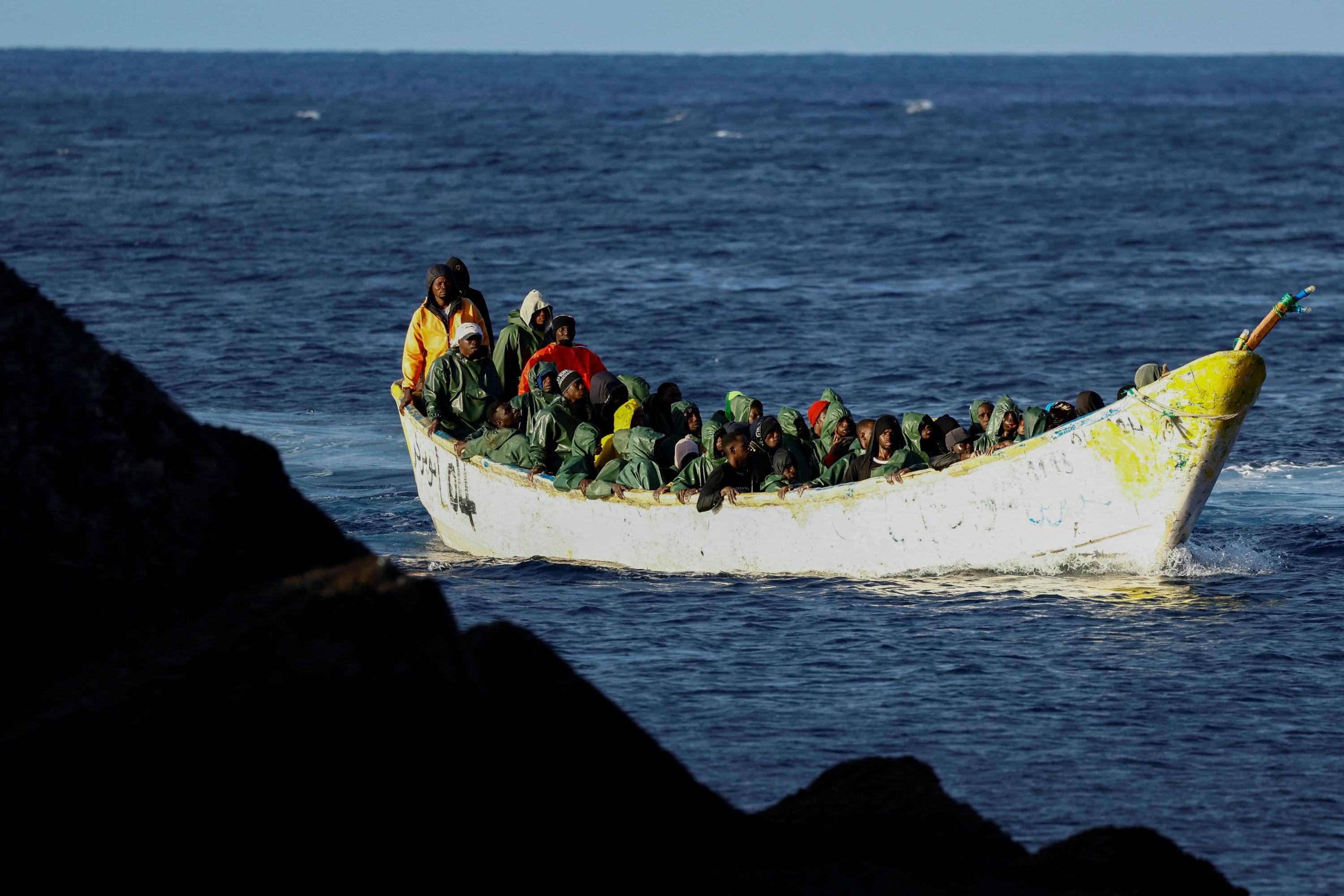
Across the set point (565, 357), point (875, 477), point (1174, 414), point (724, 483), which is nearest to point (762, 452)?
point (724, 483)

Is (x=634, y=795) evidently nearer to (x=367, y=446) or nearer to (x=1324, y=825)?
(x=1324, y=825)

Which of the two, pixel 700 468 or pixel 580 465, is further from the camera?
pixel 580 465

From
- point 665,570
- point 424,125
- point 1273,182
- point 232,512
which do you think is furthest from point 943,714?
point 424,125

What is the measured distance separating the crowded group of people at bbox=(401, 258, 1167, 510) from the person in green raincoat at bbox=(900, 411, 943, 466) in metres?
0.02

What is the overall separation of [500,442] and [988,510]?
519cm

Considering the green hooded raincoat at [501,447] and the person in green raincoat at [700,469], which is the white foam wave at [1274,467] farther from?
the green hooded raincoat at [501,447]

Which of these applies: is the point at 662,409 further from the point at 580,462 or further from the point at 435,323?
the point at 435,323

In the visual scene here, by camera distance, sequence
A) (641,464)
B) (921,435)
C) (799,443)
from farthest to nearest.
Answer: (799,443) → (641,464) → (921,435)

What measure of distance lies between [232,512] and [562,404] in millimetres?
10022

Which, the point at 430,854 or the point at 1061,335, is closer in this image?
the point at 430,854

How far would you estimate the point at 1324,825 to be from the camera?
35.9ft

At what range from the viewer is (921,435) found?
16375 mm

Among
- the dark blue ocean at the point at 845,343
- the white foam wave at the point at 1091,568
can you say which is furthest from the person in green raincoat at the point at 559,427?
the white foam wave at the point at 1091,568

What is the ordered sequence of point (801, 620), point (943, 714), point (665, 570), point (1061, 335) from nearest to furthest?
point (943, 714) → point (801, 620) → point (665, 570) → point (1061, 335)
